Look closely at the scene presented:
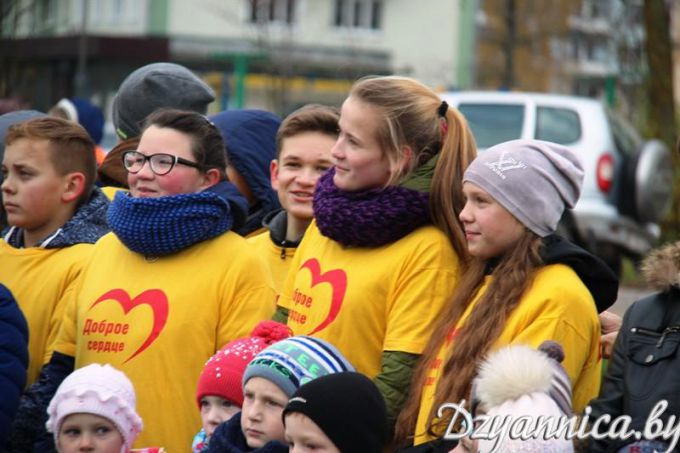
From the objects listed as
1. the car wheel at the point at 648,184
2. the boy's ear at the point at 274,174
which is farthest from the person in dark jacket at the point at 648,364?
the car wheel at the point at 648,184

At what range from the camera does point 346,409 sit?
14.6 ft

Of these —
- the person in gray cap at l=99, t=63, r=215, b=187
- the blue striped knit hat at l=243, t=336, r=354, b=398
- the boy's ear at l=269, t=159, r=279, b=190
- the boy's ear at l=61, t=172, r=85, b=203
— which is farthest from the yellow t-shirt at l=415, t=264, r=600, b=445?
the person in gray cap at l=99, t=63, r=215, b=187

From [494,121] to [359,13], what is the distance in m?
41.2

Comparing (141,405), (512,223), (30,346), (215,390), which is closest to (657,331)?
(512,223)

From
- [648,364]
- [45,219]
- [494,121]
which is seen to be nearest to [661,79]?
[494,121]

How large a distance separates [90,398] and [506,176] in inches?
64.1

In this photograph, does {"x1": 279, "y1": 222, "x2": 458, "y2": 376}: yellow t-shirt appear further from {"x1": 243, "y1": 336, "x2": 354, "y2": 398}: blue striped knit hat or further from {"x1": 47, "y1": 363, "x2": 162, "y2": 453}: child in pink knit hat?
{"x1": 47, "y1": 363, "x2": 162, "y2": 453}: child in pink knit hat

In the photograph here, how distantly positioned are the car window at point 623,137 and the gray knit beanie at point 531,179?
35.3 ft

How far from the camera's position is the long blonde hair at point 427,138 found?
16.6ft

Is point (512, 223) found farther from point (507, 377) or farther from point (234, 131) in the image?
point (234, 131)

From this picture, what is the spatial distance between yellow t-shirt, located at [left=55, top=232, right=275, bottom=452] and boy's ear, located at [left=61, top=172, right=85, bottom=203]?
0.58 meters

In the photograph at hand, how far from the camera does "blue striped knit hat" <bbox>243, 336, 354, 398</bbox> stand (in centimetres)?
475

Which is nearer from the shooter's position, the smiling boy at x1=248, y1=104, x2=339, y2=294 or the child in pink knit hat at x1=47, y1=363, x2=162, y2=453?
the child in pink knit hat at x1=47, y1=363, x2=162, y2=453

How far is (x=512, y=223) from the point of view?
187 inches
